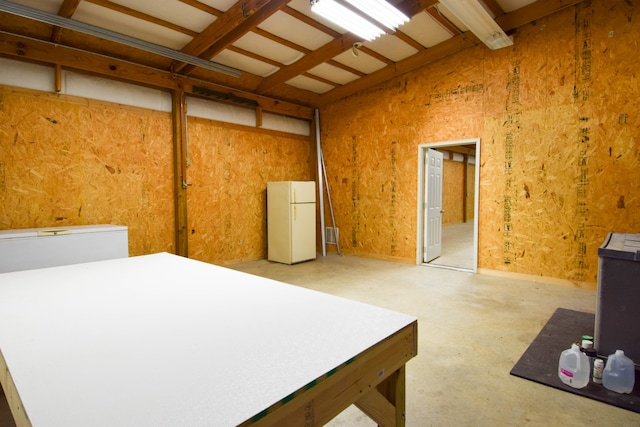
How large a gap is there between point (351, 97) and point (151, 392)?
6.35 metres

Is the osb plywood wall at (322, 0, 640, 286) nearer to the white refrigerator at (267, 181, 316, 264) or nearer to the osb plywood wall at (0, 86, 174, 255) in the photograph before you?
the white refrigerator at (267, 181, 316, 264)

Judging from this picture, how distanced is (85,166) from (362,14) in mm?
3760

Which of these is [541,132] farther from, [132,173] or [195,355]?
[132,173]

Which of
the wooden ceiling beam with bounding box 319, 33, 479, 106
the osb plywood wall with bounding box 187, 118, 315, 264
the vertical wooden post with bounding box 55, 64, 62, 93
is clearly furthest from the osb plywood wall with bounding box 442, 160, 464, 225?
the vertical wooden post with bounding box 55, 64, 62, 93

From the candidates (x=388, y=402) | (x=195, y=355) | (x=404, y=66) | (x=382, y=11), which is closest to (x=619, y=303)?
(x=388, y=402)

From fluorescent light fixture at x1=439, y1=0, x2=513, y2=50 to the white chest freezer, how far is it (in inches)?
173

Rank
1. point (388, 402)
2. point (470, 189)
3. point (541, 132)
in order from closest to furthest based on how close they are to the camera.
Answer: point (388, 402) → point (541, 132) → point (470, 189)

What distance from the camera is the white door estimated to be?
5707mm

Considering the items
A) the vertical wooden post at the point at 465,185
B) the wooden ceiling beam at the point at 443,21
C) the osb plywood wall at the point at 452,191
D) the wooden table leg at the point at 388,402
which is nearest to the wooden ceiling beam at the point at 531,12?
the wooden ceiling beam at the point at 443,21

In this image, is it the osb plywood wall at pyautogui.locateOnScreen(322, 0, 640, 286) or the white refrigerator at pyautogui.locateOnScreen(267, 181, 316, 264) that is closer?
the osb plywood wall at pyautogui.locateOnScreen(322, 0, 640, 286)

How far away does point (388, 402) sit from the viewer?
1.20 meters

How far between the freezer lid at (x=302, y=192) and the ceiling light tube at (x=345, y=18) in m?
2.62

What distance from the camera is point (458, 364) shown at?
96.9 inches

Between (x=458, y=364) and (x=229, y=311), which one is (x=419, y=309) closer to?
(x=458, y=364)
